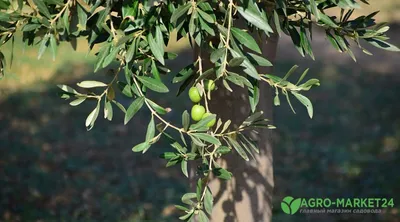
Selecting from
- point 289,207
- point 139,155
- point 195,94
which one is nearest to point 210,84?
point 195,94

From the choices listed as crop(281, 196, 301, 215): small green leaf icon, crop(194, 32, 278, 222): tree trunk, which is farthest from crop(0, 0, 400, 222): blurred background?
crop(194, 32, 278, 222): tree trunk

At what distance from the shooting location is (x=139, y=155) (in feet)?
21.8

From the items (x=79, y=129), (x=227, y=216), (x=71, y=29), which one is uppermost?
(x=71, y=29)

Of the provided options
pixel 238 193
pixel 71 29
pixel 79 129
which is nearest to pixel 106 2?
pixel 71 29

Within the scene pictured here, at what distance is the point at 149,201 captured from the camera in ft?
17.9

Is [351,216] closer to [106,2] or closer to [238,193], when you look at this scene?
[238,193]

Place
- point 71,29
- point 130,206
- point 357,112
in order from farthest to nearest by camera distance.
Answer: point 357,112, point 130,206, point 71,29

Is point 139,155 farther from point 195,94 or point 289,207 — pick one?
point 195,94

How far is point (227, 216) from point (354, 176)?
3155 mm

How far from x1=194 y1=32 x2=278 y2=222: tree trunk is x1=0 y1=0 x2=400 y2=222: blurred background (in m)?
1.90

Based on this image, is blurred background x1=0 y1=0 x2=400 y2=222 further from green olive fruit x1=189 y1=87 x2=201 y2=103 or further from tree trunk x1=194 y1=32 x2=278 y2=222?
green olive fruit x1=189 y1=87 x2=201 y2=103

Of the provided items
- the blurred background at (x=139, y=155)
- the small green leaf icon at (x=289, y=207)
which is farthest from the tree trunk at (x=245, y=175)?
the blurred background at (x=139, y=155)

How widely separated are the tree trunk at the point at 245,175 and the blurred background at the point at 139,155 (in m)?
1.90

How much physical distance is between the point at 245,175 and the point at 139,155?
3686mm
